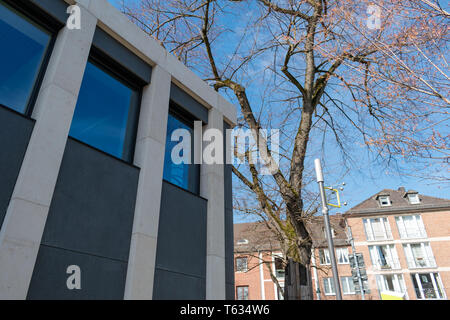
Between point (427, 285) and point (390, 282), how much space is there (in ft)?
10.2

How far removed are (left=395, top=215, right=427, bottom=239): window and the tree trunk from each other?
2973cm

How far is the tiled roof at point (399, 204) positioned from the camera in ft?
105

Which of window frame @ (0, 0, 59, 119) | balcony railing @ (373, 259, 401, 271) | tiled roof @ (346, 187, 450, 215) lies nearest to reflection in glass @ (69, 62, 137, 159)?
window frame @ (0, 0, 59, 119)

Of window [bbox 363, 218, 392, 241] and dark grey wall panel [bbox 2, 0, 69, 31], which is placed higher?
window [bbox 363, 218, 392, 241]

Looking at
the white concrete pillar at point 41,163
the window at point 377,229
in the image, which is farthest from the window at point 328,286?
the white concrete pillar at point 41,163

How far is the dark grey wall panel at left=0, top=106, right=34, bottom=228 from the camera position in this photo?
3.34 metres

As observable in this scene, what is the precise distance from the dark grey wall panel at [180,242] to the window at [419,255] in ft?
104

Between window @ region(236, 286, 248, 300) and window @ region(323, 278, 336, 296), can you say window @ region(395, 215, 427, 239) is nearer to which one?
window @ region(323, 278, 336, 296)

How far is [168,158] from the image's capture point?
5.99 metres

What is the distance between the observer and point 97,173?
171 inches

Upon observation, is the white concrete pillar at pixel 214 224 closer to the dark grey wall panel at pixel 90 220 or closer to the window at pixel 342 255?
the dark grey wall panel at pixel 90 220

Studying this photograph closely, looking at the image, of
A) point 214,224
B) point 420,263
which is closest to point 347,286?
point 420,263
